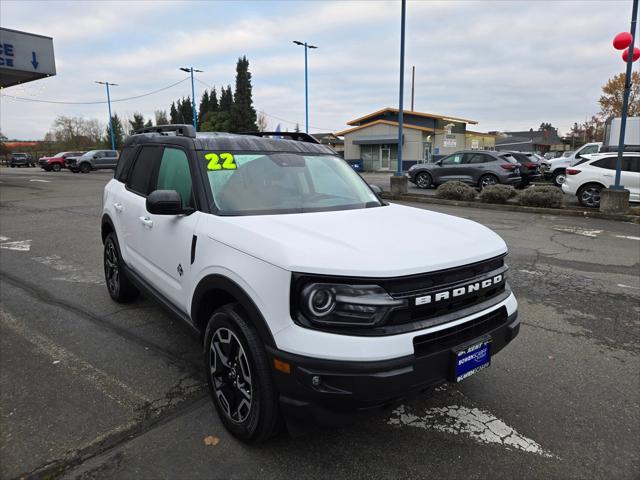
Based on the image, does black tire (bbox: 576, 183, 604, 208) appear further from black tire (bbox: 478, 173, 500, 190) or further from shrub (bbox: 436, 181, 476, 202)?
black tire (bbox: 478, 173, 500, 190)

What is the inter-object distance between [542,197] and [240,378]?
1314 centimetres

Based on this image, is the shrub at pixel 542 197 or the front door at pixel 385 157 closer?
the shrub at pixel 542 197

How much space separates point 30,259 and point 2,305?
2406 millimetres

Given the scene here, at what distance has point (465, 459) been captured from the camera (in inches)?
99.3

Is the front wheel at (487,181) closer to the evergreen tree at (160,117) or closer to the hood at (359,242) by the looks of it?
the hood at (359,242)

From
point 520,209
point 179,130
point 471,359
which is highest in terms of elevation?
point 179,130

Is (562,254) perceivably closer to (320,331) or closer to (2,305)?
(320,331)

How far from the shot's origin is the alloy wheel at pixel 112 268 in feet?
16.1

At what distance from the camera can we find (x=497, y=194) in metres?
14.4

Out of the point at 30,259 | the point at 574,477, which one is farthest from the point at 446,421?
the point at 30,259

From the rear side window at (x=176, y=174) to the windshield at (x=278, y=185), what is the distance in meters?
0.23

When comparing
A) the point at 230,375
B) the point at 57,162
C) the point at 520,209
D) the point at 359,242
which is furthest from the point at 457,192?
the point at 57,162

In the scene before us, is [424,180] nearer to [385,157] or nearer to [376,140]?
[376,140]

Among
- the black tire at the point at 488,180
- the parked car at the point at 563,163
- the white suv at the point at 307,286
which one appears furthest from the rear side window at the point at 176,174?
the parked car at the point at 563,163
